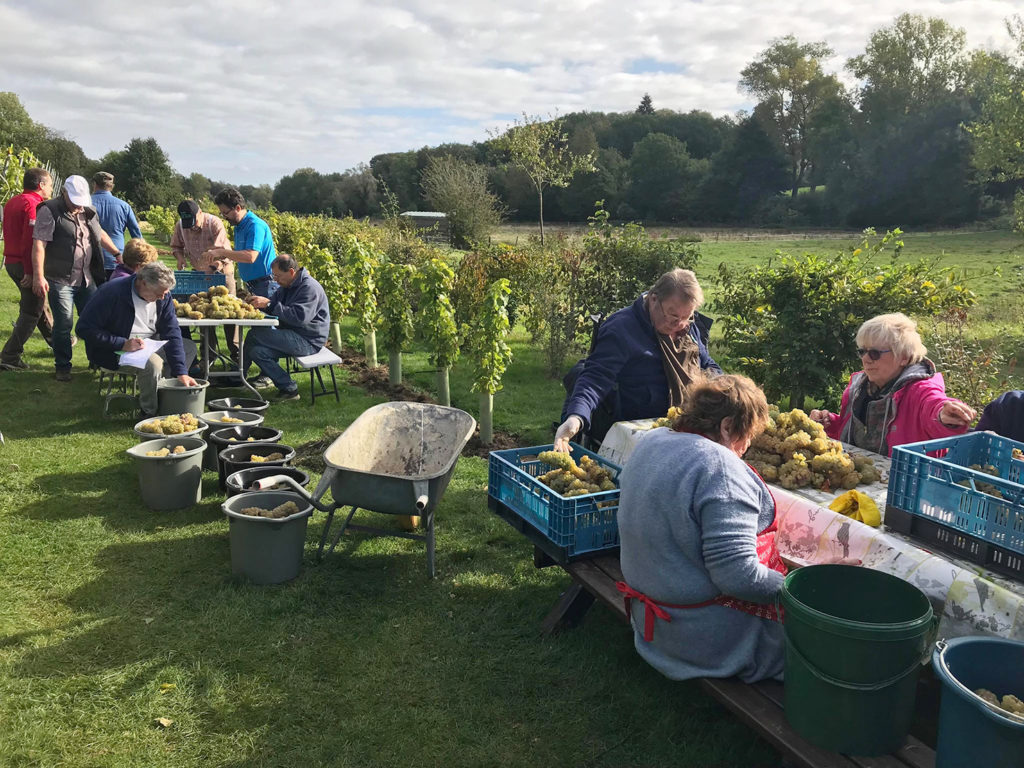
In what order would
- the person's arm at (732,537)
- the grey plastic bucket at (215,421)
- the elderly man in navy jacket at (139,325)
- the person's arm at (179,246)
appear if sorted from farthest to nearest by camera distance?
the person's arm at (179,246), the elderly man in navy jacket at (139,325), the grey plastic bucket at (215,421), the person's arm at (732,537)

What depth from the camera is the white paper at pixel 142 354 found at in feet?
20.7

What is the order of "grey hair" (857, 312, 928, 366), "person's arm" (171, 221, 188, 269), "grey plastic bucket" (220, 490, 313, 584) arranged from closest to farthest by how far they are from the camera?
"grey hair" (857, 312, 928, 366) → "grey plastic bucket" (220, 490, 313, 584) → "person's arm" (171, 221, 188, 269)

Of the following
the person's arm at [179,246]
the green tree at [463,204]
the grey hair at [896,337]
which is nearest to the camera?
the grey hair at [896,337]

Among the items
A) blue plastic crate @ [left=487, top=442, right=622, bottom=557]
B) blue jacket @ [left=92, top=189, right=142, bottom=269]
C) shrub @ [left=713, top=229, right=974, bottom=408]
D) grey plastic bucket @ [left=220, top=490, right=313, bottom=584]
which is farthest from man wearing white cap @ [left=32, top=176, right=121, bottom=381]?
shrub @ [left=713, top=229, right=974, bottom=408]

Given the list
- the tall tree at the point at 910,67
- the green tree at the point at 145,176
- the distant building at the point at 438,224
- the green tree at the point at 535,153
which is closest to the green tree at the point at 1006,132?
the green tree at the point at 535,153

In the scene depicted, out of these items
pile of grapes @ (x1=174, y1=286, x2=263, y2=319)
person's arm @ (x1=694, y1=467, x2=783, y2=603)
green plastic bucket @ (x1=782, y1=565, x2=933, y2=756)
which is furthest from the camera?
pile of grapes @ (x1=174, y1=286, x2=263, y2=319)

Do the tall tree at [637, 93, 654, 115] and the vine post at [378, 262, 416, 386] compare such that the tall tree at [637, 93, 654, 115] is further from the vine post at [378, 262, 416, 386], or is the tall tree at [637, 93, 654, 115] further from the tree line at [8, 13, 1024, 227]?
the vine post at [378, 262, 416, 386]

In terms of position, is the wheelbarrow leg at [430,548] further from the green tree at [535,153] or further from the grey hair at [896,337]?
the green tree at [535,153]

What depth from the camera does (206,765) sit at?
3012 mm

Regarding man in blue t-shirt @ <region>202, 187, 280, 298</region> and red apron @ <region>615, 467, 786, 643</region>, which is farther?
A: man in blue t-shirt @ <region>202, 187, 280, 298</region>

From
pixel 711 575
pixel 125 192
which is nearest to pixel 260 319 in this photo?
pixel 711 575

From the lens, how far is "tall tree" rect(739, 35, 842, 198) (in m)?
56.7

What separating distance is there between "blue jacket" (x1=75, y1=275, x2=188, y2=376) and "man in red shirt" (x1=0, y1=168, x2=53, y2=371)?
7.09 feet

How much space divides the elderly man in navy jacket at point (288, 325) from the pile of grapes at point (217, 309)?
0.39m
